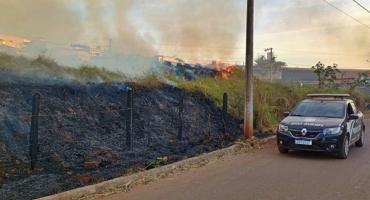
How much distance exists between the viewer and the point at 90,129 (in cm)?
845

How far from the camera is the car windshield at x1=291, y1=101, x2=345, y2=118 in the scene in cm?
929

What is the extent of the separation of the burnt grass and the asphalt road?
2.83 feet

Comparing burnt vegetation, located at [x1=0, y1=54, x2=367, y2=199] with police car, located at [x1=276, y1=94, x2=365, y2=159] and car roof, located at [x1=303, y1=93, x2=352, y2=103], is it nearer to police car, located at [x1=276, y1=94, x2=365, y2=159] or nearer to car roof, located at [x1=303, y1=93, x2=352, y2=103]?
police car, located at [x1=276, y1=94, x2=365, y2=159]

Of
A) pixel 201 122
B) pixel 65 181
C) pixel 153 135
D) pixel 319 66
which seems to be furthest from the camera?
pixel 319 66

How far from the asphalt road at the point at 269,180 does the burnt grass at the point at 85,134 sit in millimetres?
863

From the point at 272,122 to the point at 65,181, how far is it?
34.0 ft

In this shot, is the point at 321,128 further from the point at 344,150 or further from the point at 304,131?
the point at 344,150

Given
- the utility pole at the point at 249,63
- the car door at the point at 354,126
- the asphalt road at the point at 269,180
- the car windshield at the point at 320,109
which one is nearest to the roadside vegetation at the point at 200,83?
the utility pole at the point at 249,63

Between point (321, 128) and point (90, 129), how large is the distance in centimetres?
553

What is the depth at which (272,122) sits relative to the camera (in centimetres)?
1445

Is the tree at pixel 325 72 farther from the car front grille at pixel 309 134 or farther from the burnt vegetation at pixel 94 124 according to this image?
the car front grille at pixel 309 134

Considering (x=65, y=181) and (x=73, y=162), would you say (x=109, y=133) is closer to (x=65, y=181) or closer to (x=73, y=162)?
(x=73, y=162)

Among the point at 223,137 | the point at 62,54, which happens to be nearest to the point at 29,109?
the point at 223,137

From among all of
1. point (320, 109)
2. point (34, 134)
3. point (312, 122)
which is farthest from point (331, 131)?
point (34, 134)
